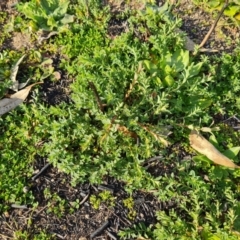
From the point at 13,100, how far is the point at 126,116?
3.38 ft

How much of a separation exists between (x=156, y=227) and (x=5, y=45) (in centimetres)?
222

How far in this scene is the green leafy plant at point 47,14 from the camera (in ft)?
13.2

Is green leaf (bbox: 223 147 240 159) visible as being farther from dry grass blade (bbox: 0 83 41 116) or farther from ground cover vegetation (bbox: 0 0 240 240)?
dry grass blade (bbox: 0 83 41 116)

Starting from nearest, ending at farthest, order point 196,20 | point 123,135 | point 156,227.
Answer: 1. point 156,227
2. point 123,135
3. point 196,20

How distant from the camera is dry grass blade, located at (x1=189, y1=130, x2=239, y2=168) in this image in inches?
139

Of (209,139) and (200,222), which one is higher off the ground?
(209,139)

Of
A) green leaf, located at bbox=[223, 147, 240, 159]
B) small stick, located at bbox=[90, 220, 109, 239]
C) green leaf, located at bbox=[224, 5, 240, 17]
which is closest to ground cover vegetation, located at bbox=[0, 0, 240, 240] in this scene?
green leaf, located at bbox=[223, 147, 240, 159]

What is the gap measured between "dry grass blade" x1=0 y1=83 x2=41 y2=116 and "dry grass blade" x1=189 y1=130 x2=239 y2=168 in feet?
5.00

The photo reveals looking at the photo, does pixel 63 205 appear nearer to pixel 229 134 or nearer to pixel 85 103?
pixel 85 103

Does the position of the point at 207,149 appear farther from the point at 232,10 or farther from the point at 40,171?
the point at 232,10

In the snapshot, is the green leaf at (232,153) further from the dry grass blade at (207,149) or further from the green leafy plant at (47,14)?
the green leafy plant at (47,14)

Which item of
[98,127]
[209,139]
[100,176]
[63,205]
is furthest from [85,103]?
Answer: [209,139]

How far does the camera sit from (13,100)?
12.3 feet

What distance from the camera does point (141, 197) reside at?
3494 millimetres
